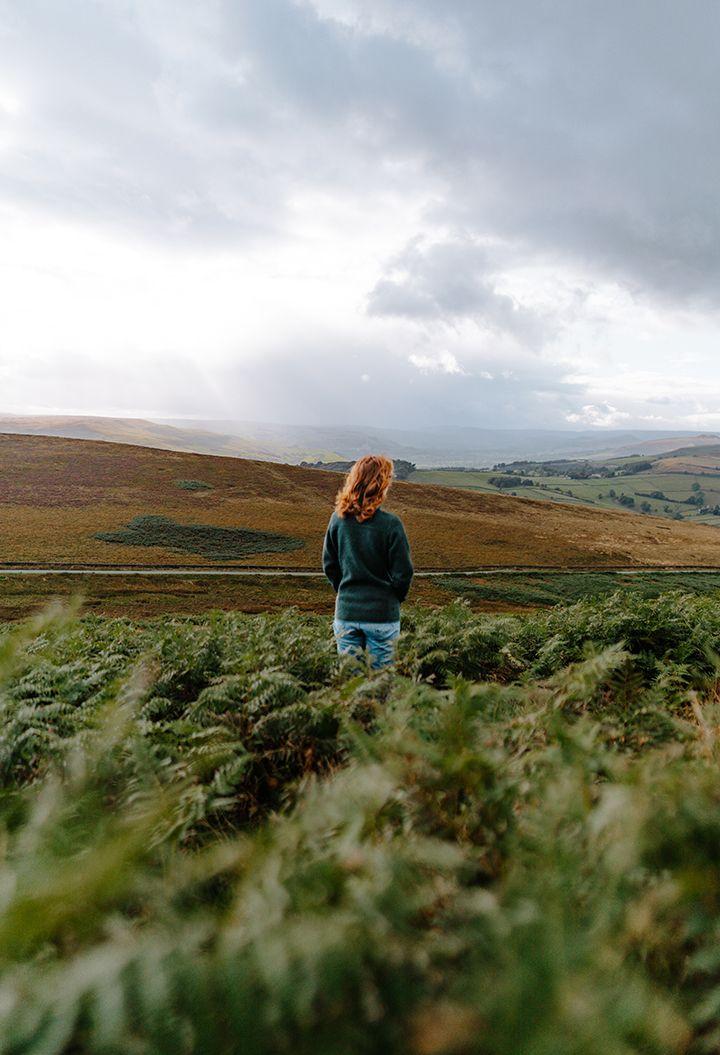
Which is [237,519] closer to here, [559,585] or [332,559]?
[559,585]

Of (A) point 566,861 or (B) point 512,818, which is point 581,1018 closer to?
(A) point 566,861

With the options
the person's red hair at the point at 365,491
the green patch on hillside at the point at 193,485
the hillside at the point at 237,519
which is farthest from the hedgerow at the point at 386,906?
the green patch on hillside at the point at 193,485

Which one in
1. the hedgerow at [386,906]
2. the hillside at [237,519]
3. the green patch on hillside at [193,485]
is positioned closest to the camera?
the hedgerow at [386,906]

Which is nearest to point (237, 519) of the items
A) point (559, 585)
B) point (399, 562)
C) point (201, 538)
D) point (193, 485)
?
point (201, 538)

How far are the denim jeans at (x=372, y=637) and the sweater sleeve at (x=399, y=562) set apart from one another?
44 cm

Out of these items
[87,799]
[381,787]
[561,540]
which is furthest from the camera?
[561,540]

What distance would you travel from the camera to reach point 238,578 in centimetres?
4856

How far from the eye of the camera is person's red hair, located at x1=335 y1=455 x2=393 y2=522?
6715 millimetres

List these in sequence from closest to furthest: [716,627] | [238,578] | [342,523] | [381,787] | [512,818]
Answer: [381,787], [512,818], [342,523], [716,627], [238,578]

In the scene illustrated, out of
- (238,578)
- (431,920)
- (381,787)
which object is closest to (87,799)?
(381,787)

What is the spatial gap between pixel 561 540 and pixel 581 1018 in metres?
78.5

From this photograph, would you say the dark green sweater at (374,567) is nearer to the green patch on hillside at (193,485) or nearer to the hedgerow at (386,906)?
the hedgerow at (386,906)

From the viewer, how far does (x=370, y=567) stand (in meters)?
6.75

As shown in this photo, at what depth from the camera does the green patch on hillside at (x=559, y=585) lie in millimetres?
46594
